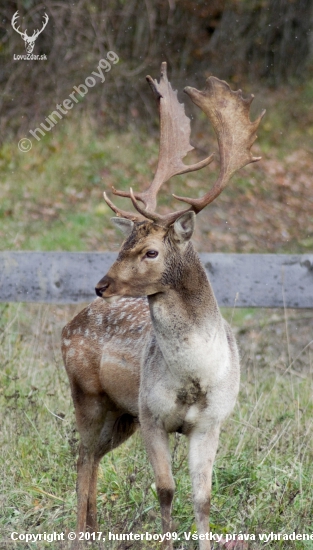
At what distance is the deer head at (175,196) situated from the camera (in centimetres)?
404

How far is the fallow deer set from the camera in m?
4.07

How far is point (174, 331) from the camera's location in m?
4.06

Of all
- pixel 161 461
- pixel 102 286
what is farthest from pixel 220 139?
pixel 161 461

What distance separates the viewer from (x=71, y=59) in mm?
13406

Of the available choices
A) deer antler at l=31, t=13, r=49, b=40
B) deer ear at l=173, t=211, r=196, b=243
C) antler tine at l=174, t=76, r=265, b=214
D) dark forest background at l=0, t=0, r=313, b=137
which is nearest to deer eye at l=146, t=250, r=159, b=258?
deer ear at l=173, t=211, r=196, b=243

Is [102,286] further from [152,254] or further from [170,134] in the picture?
[170,134]

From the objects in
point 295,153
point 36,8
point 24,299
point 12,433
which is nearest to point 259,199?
point 295,153

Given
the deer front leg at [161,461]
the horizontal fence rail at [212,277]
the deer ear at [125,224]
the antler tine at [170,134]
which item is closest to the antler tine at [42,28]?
the horizontal fence rail at [212,277]

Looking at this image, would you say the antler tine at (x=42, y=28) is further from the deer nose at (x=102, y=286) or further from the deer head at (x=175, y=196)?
the deer nose at (x=102, y=286)

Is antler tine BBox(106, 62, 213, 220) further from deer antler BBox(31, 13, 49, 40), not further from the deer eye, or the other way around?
deer antler BBox(31, 13, 49, 40)

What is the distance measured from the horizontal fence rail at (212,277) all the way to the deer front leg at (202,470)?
2.21 meters

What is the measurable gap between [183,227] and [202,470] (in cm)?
122

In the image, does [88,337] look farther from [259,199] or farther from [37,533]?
[259,199]

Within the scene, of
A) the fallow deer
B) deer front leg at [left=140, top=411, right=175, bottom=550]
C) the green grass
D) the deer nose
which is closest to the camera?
the deer nose
